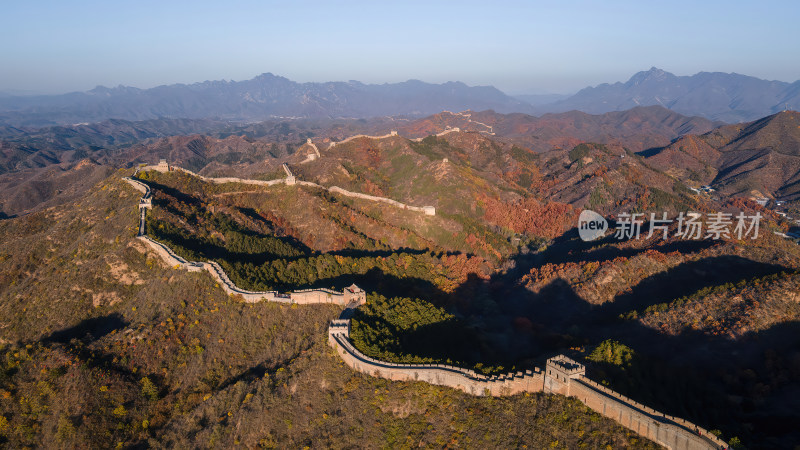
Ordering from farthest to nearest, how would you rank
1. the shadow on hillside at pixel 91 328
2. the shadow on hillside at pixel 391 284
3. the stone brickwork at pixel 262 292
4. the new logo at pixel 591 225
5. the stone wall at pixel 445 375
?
the new logo at pixel 591 225 < the shadow on hillside at pixel 391 284 < the stone brickwork at pixel 262 292 < the shadow on hillside at pixel 91 328 < the stone wall at pixel 445 375

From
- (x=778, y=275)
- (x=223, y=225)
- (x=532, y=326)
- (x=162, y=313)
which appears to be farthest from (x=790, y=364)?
(x=223, y=225)

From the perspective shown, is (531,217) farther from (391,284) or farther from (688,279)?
(391,284)

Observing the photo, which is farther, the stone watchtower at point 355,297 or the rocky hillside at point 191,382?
the stone watchtower at point 355,297

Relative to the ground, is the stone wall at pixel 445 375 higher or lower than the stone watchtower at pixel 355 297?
lower

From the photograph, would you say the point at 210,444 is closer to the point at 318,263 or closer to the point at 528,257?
the point at 318,263

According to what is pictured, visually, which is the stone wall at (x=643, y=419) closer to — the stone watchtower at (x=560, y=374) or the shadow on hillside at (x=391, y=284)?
the stone watchtower at (x=560, y=374)

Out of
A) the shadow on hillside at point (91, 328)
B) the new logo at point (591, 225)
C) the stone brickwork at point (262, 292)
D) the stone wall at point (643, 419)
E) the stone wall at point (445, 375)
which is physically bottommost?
the new logo at point (591, 225)

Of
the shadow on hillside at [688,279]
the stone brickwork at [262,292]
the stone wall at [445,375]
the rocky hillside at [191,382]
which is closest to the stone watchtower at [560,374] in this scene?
the stone wall at [445,375]
